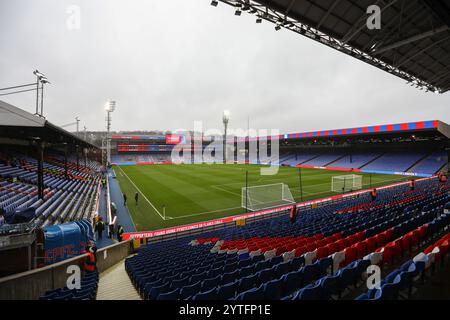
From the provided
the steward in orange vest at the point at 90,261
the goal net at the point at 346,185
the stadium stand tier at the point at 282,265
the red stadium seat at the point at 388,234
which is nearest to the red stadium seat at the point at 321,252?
the stadium stand tier at the point at 282,265

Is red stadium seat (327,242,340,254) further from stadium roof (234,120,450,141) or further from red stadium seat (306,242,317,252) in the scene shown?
stadium roof (234,120,450,141)

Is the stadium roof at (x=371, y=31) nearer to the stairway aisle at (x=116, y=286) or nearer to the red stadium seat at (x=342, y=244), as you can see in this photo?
the red stadium seat at (x=342, y=244)

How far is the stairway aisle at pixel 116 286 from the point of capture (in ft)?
23.3

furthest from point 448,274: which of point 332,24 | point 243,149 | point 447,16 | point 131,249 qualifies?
point 243,149

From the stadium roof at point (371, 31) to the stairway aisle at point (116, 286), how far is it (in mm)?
12130

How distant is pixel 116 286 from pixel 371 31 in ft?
56.7

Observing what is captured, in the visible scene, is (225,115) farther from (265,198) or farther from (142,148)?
(265,198)

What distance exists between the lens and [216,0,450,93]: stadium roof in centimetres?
1072

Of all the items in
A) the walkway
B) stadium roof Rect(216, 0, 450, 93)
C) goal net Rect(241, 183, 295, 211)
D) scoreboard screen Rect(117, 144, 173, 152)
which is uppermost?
stadium roof Rect(216, 0, 450, 93)

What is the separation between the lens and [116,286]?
26.6 ft

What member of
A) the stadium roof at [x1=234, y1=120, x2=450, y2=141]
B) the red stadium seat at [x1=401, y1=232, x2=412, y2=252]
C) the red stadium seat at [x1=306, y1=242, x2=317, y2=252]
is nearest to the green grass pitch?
the stadium roof at [x1=234, y1=120, x2=450, y2=141]

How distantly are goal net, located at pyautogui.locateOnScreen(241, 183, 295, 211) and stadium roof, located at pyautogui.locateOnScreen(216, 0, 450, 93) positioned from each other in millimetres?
13388

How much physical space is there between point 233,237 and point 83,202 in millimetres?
14427

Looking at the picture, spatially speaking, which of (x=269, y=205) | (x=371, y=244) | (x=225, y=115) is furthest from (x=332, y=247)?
(x=225, y=115)
